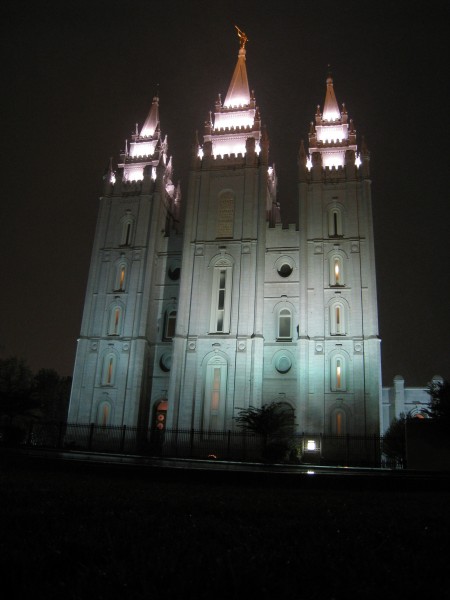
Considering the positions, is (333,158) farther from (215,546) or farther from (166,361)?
(215,546)

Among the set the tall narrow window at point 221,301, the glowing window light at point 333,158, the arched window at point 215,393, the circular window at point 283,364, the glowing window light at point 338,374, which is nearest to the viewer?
the glowing window light at point 338,374

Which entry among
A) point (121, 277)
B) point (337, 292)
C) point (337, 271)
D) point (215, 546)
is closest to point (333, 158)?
point (337, 271)

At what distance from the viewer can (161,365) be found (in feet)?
124

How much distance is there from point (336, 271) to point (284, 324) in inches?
201

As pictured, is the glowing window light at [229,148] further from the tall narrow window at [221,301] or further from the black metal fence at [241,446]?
the black metal fence at [241,446]

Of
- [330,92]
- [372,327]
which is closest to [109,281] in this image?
[372,327]

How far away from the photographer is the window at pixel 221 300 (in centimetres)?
3522

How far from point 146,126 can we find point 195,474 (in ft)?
133

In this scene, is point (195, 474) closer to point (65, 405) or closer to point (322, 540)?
point (322, 540)

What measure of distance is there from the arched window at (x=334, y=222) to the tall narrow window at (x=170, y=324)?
13.0 metres

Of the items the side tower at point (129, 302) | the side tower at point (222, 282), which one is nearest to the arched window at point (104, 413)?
the side tower at point (129, 302)

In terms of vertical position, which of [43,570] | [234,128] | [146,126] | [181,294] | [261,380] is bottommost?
[43,570]

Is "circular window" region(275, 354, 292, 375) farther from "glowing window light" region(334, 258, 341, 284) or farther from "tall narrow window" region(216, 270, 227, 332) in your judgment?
"glowing window light" region(334, 258, 341, 284)

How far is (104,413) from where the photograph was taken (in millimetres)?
35812
